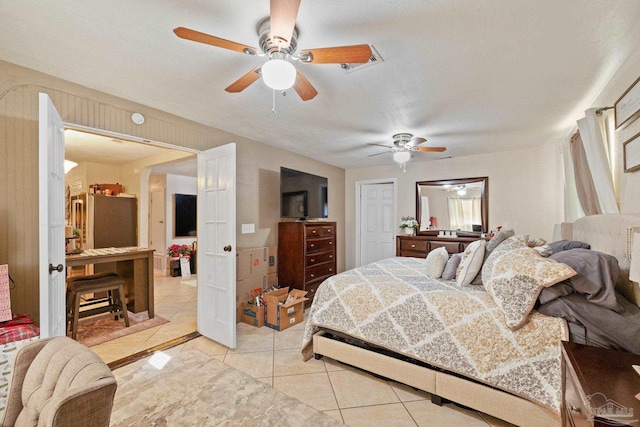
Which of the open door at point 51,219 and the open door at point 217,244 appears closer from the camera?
the open door at point 51,219

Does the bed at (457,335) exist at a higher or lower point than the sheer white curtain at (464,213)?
lower

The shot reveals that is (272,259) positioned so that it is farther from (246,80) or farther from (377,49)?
(377,49)

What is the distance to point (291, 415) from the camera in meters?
1.83

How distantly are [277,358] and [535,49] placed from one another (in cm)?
315

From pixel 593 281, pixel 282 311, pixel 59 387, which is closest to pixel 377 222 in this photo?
pixel 282 311

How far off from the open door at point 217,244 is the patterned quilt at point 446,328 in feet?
3.06

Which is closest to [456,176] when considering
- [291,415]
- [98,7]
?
[291,415]

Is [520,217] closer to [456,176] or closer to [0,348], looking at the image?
[456,176]

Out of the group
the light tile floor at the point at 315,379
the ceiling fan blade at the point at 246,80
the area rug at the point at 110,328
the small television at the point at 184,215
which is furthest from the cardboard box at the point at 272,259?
the small television at the point at 184,215

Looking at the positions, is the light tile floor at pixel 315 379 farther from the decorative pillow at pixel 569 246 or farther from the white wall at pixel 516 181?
the white wall at pixel 516 181

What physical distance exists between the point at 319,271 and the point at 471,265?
2.44 m

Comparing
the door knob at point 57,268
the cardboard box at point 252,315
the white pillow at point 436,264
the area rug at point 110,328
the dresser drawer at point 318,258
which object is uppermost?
the door knob at point 57,268

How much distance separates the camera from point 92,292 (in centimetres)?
303

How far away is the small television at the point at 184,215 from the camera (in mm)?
6535
